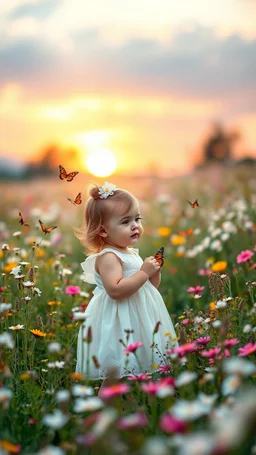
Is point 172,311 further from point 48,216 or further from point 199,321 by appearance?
point 48,216

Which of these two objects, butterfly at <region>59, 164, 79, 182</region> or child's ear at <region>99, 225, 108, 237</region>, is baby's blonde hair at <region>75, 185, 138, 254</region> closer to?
child's ear at <region>99, 225, 108, 237</region>

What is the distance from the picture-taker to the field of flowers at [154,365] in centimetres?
141

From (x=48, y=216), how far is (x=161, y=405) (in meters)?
4.42

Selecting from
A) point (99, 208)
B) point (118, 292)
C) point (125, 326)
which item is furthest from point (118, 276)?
point (99, 208)

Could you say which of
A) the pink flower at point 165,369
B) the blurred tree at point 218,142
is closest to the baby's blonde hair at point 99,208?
the pink flower at point 165,369

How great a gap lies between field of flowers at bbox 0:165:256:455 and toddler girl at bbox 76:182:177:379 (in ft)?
0.26

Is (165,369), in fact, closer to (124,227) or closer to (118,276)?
(118,276)

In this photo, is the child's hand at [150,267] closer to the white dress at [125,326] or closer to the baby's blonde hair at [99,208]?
the white dress at [125,326]

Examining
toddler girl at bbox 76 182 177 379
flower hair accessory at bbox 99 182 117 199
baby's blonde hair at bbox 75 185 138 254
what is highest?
flower hair accessory at bbox 99 182 117 199

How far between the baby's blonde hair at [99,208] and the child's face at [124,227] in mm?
22

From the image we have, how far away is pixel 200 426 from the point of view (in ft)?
6.78

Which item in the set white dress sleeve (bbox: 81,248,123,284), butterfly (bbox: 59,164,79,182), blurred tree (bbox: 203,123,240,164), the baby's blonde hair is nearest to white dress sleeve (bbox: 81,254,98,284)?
white dress sleeve (bbox: 81,248,123,284)

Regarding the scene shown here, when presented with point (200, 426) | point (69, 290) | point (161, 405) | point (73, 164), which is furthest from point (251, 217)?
point (73, 164)

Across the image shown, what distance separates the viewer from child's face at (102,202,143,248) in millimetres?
2941
